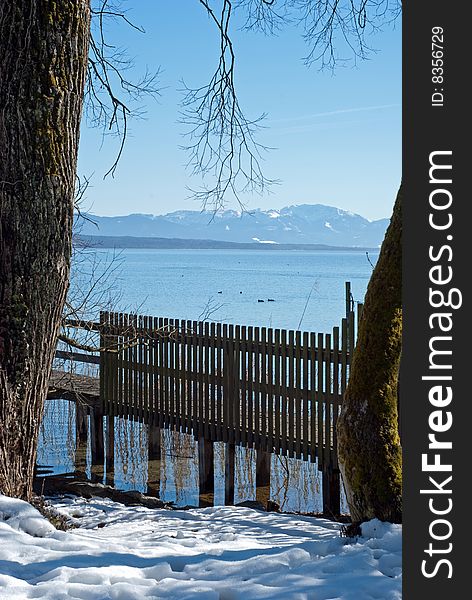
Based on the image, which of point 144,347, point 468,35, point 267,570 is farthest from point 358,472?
point 144,347

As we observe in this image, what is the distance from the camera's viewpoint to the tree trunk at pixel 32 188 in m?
5.50

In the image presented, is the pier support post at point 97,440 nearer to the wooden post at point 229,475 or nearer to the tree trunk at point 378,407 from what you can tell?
the wooden post at point 229,475

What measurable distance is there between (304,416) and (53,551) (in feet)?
19.5

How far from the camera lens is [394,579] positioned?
4.07 m

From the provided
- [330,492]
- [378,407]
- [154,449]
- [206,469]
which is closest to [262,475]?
[206,469]

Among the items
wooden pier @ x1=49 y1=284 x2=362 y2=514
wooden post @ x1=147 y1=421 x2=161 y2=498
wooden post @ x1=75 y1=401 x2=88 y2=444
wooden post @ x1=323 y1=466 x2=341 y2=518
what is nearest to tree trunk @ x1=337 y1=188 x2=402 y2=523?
wooden pier @ x1=49 y1=284 x2=362 y2=514

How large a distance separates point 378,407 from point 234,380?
588cm

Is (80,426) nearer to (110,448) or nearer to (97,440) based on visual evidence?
(97,440)

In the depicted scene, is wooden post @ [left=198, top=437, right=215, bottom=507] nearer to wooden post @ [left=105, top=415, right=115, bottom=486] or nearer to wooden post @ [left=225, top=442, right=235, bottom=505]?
wooden post @ [left=225, top=442, right=235, bottom=505]

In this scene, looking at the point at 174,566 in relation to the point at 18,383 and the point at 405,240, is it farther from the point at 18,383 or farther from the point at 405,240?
the point at 405,240

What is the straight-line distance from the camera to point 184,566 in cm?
459

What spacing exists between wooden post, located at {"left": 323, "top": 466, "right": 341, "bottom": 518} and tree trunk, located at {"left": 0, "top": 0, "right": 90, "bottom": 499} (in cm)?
508

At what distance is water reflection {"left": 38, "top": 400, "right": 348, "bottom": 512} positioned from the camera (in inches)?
454

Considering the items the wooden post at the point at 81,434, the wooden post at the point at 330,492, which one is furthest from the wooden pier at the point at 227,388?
the wooden post at the point at 81,434
